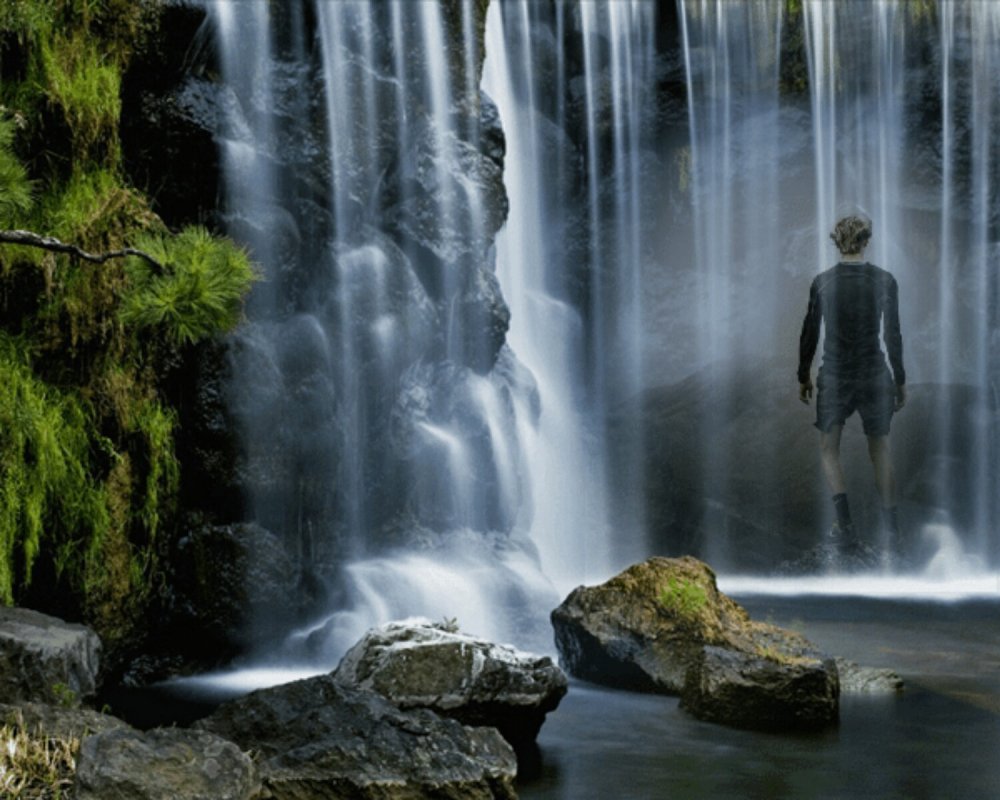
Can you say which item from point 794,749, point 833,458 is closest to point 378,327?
point 833,458

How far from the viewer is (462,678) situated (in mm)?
6633

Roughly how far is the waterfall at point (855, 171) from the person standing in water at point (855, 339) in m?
4.61

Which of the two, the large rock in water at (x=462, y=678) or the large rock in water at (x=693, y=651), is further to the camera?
the large rock in water at (x=693, y=651)

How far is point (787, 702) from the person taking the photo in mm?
6957

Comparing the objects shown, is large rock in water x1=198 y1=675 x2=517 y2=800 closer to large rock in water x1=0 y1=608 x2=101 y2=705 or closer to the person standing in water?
large rock in water x1=0 y1=608 x2=101 y2=705

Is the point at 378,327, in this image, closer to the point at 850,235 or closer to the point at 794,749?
the point at 850,235

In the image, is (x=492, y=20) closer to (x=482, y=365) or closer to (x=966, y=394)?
(x=482, y=365)

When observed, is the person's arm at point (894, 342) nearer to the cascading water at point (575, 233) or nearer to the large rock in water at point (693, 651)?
the large rock in water at point (693, 651)

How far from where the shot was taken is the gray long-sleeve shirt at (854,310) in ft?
43.7

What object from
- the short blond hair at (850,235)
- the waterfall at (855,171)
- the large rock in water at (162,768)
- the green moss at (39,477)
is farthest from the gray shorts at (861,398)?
the large rock in water at (162,768)

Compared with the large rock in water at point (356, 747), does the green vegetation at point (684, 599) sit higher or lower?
lower

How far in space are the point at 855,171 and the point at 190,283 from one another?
15.5m

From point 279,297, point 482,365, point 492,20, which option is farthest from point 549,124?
point 279,297

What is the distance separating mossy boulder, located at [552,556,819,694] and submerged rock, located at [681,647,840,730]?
491 mm
